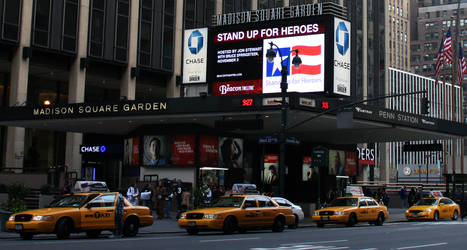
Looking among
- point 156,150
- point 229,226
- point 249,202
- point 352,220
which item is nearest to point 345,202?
point 352,220

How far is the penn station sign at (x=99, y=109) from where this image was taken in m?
35.2

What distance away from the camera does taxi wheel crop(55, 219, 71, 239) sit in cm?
2014

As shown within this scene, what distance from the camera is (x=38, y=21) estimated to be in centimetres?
4853

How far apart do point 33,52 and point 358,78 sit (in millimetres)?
52428

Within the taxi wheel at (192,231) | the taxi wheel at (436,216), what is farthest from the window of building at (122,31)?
the taxi wheel at (192,231)

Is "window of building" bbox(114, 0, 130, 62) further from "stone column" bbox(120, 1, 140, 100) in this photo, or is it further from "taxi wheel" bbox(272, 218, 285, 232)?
"taxi wheel" bbox(272, 218, 285, 232)

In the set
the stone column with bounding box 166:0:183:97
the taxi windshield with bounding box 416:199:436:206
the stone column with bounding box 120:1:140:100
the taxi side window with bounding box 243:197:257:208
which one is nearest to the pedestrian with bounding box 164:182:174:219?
the taxi side window with bounding box 243:197:257:208

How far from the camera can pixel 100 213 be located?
2144 centimetres

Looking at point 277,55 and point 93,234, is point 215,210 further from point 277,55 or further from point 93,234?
point 277,55

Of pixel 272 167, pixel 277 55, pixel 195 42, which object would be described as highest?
pixel 195 42

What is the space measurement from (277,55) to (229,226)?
18248mm

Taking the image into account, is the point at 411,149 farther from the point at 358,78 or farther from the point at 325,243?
the point at 358,78

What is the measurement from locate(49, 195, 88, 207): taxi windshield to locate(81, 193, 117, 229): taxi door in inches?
10.6

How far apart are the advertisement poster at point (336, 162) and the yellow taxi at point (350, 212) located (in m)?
14.2
